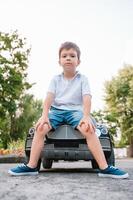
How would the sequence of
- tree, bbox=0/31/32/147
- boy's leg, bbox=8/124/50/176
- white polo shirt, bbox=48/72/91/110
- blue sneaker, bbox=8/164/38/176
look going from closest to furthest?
blue sneaker, bbox=8/164/38/176 < boy's leg, bbox=8/124/50/176 < white polo shirt, bbox=48/72/91/110 < tree, bbox=0/31/32/147

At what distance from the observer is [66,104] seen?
5883 millimetres

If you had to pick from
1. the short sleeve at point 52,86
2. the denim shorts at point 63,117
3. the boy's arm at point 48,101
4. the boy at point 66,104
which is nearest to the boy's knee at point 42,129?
the boy at point 66,104

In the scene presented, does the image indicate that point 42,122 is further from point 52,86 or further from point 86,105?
point 52,86

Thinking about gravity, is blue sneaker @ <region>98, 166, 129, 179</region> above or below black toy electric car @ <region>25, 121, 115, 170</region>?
below

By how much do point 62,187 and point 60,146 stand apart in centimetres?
193

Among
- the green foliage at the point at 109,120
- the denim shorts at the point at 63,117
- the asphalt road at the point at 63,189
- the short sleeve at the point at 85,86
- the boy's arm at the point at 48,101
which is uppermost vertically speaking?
the green foliage at the point at 109,120

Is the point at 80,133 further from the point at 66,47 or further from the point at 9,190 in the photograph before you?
the point at 9,190

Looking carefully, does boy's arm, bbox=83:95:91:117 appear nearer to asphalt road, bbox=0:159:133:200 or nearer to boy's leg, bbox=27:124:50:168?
boy's leg, bbox=27:124:50:168

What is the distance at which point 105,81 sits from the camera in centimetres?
4866

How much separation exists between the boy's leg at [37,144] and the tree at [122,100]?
129ft

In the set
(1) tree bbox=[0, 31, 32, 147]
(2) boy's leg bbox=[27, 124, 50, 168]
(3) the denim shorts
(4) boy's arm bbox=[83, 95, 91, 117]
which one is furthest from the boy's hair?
(1) tree bbox=[0, 31, 32, 147]

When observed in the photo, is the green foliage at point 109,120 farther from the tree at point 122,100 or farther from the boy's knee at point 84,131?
the boy's knee at point 84,131

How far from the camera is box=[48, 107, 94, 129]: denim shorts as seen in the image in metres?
5.73

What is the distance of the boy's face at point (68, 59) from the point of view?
5.77 m
